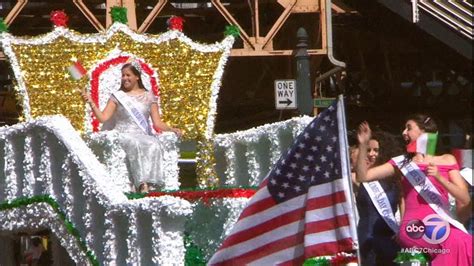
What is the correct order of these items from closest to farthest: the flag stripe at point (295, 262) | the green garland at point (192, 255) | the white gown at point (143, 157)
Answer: the flag stripe at point (295, 262) < the green garland at point (192, 255) < the white gown at point (143, 157)

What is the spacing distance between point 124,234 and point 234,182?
2278mm

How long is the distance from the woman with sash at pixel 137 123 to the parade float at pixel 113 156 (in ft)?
0.33

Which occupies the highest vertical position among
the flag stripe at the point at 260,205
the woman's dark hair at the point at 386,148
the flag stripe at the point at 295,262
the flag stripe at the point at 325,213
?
the woman's dark hair at the point at 386,148

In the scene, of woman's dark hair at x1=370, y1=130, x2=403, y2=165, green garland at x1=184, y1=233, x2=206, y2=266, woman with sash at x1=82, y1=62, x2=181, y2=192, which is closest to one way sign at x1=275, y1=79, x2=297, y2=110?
woman with sash at x1=82, y1=62, x2=181, y2=192

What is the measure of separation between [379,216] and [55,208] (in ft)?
7.55

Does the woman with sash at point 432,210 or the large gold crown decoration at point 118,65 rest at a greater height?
the large gold crown decoration at point 118,65

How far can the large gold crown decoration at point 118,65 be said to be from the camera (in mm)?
11469

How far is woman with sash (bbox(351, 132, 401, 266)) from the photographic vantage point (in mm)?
10141

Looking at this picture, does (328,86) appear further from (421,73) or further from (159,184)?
(159,184)

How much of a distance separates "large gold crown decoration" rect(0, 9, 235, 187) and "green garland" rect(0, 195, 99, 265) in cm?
122

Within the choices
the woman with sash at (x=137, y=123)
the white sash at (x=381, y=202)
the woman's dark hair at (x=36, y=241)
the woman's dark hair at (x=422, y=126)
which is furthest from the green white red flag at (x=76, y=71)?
the woman's dark hair at (x=36, y=241)

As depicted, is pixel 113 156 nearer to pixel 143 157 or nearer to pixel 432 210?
pixel 143 157

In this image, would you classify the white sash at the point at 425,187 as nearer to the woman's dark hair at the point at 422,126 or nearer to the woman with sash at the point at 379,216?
the woman's dark hair at the point at 422,126

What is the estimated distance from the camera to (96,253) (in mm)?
9688
